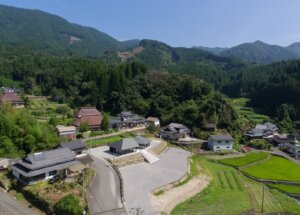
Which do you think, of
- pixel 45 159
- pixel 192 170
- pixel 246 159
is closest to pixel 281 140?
pixel 246 159

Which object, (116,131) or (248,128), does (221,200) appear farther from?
(248,128)

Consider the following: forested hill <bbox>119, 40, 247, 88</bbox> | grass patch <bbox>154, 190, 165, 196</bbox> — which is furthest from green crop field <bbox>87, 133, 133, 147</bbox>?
forested hill <bbox>119, 40, 247, 88</bbox>

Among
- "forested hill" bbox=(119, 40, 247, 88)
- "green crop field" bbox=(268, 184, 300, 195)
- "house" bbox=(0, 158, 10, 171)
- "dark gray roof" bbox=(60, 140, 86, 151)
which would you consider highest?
"forested hill" bbox=(119, 40, 247, 88)

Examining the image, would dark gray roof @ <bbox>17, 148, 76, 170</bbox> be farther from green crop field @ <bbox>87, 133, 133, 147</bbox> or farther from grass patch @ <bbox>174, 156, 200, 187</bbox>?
grass patch @ <bbox>174, 156, 200, 187</bbox>

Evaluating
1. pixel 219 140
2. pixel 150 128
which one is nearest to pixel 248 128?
pixel 219 140

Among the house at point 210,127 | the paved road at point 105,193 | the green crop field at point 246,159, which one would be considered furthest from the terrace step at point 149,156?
the house at point 210,127

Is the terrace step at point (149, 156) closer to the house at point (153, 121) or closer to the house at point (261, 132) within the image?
the house at point (153, 121)
